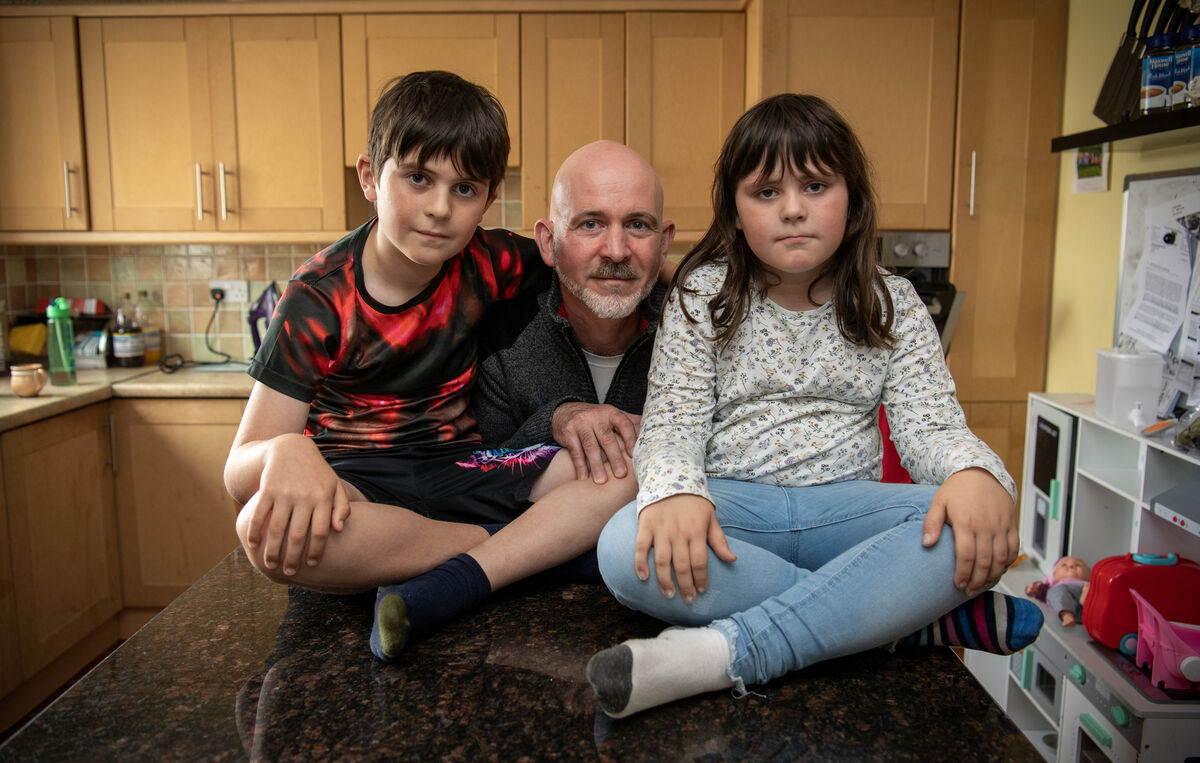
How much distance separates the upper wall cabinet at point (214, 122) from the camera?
2713 millimetres

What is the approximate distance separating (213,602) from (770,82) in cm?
207

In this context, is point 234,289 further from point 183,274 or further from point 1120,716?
point 1120,716

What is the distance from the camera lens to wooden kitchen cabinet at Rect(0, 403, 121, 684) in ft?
7.42

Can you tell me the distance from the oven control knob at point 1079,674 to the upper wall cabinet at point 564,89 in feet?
6.34

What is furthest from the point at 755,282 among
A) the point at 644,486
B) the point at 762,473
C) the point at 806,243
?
the point at 644,486

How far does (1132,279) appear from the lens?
80.7 inches

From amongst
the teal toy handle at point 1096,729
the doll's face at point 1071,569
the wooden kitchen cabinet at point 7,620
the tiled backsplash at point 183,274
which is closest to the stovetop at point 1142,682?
the teal toy handle at point 1096,729

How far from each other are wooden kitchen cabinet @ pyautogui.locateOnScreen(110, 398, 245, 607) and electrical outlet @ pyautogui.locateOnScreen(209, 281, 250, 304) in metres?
0.65

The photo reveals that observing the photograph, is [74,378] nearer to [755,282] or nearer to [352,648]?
[352,648]

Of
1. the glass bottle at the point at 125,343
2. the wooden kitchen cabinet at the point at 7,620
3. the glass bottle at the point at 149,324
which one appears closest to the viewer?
the wooden kitchen cabinet at the point at 7,620

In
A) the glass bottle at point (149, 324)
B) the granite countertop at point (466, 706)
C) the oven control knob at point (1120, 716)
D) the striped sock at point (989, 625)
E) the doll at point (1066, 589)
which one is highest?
the glass bottle at point (149, 324)

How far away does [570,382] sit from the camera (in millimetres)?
1594

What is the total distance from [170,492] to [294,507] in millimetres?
1950

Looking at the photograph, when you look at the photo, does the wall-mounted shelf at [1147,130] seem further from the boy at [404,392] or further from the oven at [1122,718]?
the boy at [404,392]
